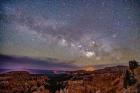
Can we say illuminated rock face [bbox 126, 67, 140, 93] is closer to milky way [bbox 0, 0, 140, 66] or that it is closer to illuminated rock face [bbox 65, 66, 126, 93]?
illuminated rock face [bbox 65, 66, 126, 93]

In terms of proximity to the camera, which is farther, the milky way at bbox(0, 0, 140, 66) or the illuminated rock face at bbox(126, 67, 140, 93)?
the milky way at bbox(0, 0, 140, 66)

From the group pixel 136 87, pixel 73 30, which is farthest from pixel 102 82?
pixel 73 30

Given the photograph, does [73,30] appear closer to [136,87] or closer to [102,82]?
[102,82]

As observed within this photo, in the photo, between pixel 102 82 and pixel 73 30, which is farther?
pixel 73 30

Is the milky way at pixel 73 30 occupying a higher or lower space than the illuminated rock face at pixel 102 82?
higher

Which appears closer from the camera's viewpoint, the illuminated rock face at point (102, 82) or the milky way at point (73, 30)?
the illuminated rock face at point (102, 82)

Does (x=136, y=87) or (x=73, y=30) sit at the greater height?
(x=73, y=30)

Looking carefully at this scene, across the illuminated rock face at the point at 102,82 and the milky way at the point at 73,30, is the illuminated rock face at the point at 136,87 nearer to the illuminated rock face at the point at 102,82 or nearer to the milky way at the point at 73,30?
the illuminated rock face at the point at 102,82

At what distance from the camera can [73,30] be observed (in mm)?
5043

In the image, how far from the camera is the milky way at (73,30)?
194 inches

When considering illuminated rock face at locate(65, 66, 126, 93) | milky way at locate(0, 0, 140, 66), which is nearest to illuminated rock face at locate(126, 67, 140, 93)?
illuminated rock face at locate(65, 66, 126, 93)

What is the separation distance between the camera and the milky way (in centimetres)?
493

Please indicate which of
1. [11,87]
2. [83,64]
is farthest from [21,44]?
[83,64]

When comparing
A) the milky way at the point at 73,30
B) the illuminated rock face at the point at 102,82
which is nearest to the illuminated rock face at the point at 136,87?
the illuminated rock face at the point at 102,82
